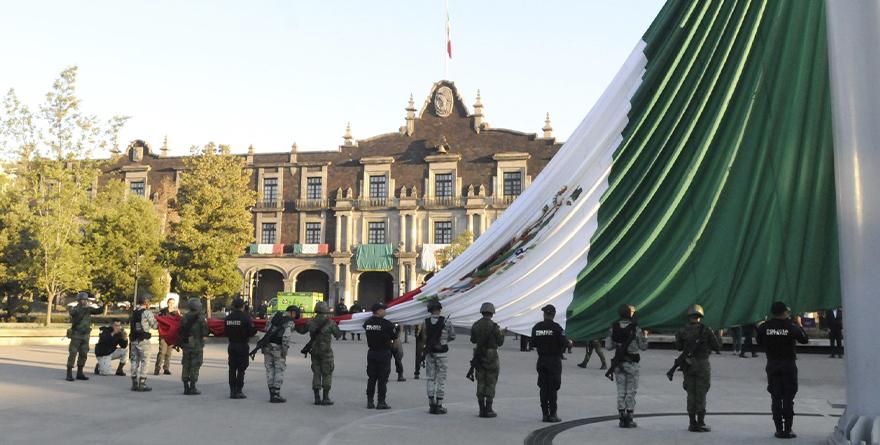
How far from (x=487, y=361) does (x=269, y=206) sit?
4434cm

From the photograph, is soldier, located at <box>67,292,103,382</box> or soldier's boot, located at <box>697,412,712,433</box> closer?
soldier's boot, located at <box>697,412,712,433</box>

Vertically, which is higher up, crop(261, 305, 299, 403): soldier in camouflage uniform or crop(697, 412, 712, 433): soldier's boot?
crop(261, 305, 299, 403): soldier in camouflage uniform

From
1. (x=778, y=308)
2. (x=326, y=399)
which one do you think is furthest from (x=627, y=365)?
(x=326, y=399)

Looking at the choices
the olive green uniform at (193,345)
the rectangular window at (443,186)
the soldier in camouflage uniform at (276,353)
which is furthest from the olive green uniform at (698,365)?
the rectangular window at (443,186)

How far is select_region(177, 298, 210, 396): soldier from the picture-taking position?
11.5 m

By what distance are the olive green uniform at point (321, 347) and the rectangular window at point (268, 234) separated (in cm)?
4213

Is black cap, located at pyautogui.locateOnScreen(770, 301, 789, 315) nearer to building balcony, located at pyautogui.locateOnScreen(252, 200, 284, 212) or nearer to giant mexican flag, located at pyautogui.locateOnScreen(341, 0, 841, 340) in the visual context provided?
giant mexican flag, located at pyautogui.locateOnScreen(341, 0, 841, 340)

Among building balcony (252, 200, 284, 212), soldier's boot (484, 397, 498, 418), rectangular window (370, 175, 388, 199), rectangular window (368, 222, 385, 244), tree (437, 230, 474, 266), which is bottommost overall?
soldier's boot (484, 397, 498, 418)

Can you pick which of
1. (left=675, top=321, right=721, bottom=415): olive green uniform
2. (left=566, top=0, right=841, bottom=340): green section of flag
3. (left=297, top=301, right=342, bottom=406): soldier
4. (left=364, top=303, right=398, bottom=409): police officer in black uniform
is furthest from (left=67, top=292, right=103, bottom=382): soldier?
(left=675, top=321, right=721, bottom=415): olive green uniform

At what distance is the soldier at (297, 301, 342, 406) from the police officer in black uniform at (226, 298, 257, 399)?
3.25 feet

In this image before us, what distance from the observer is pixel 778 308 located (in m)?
7.38

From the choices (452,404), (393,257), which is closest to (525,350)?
(452,404)

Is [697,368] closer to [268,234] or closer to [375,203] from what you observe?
[375,203]

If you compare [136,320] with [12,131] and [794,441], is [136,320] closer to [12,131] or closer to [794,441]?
[794,441]
